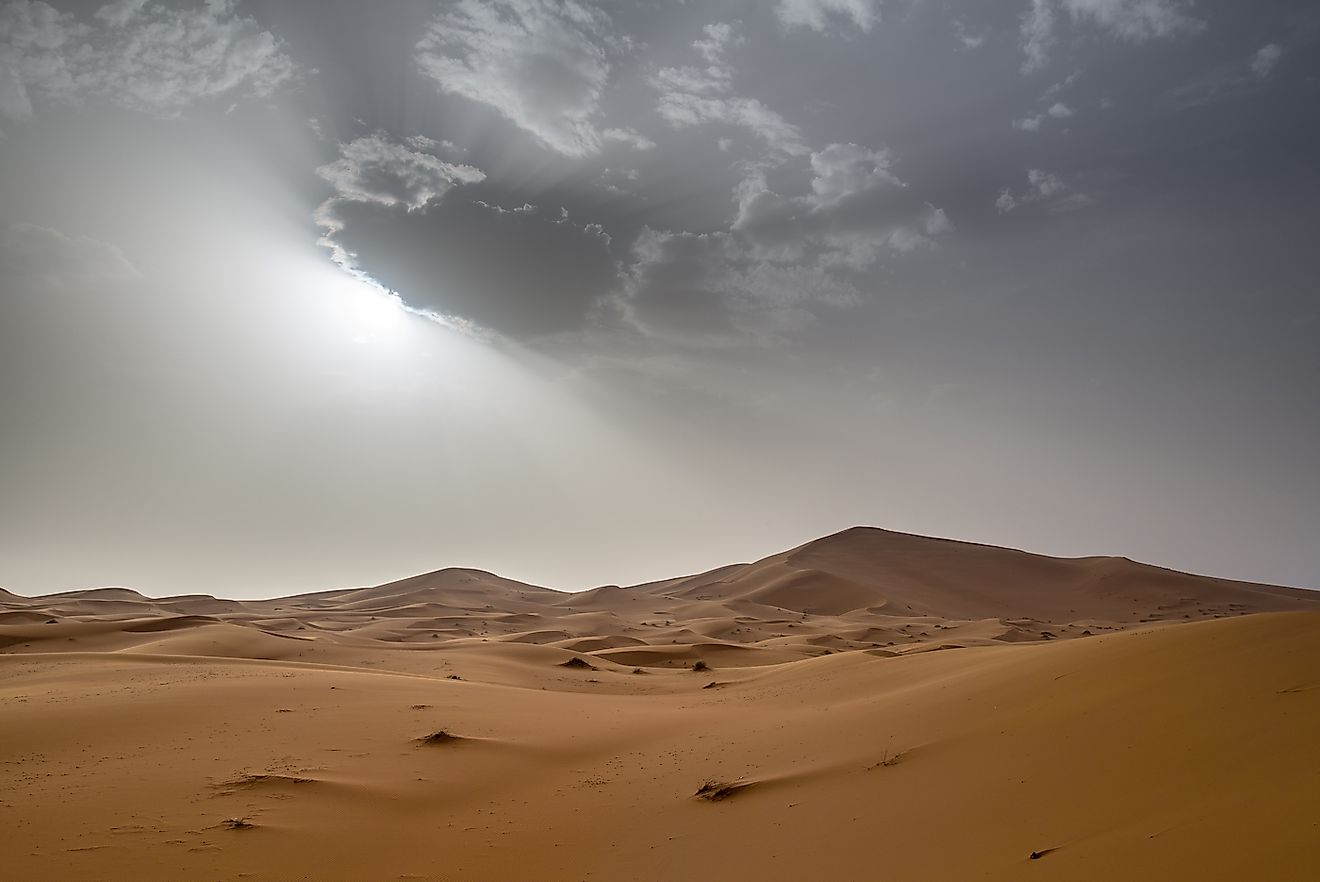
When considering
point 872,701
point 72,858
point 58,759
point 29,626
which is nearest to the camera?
point 72,858

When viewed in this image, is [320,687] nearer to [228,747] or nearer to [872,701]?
[228,747]

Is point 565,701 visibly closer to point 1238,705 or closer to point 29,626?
point 1238,705

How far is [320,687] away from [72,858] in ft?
26.4

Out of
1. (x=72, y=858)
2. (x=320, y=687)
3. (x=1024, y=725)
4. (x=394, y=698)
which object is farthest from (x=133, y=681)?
(x=1024, y=725)

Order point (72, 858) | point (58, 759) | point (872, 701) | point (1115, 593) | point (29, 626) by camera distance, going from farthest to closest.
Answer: point (1115, 593), point (29, 626), point (872, 701), point (58, 759), point (72, 858)

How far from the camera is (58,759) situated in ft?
28.0

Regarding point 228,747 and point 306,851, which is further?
point 228,747

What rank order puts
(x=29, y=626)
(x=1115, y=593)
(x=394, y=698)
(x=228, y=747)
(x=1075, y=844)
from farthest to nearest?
(x=1115, y=593) < (x=29, y=626) < (x=394, y=698) < (x=228, y=747) < (x=1075, y=844)

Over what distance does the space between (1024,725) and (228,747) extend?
8686mm

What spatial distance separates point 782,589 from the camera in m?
56.5

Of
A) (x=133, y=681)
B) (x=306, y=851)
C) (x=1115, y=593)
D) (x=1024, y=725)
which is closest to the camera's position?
(x=306, y=851)

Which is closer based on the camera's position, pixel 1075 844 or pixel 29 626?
pixel 1075 844

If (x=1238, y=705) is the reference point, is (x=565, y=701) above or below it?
below

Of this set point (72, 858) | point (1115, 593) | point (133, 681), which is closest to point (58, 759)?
point (72, 858)
